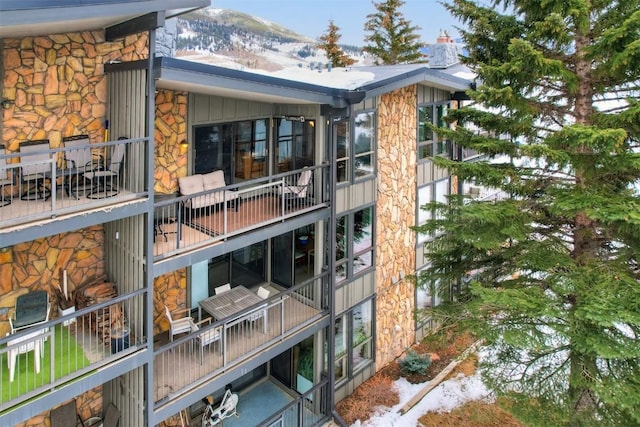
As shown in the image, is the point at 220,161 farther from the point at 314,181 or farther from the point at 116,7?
the point at 116,7

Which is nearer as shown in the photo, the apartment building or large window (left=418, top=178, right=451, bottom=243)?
the apartment building

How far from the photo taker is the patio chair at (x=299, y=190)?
11772 millimetres

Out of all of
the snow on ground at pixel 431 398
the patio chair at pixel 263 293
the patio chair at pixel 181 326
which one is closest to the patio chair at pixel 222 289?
the patio chair at pixel 263 293

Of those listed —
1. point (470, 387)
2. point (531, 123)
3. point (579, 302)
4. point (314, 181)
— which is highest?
point (531, 123)

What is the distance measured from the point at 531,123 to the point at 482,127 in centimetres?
111

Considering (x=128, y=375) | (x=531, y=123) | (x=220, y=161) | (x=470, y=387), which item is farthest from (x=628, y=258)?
(x=128, y=375)

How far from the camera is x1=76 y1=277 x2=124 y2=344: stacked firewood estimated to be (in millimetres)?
9128

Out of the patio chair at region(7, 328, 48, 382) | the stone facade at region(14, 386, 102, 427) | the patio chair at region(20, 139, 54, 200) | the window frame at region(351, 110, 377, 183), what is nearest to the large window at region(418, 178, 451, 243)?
the window frame at region(351, 110, 377, 183)

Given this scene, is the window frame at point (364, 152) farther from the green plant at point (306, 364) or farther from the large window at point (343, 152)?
the green plant at point (306, 364)

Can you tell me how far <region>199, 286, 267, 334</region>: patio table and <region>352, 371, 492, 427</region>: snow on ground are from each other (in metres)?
3.92

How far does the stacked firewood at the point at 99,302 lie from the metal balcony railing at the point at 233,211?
3.96 feet

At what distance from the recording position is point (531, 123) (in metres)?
10.1

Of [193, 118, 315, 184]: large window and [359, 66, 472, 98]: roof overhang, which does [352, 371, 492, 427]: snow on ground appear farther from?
[359, 66, 472, 98]: roof overhang

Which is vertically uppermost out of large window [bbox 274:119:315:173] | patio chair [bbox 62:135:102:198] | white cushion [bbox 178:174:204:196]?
large window [bbox 274:119:315:173]
